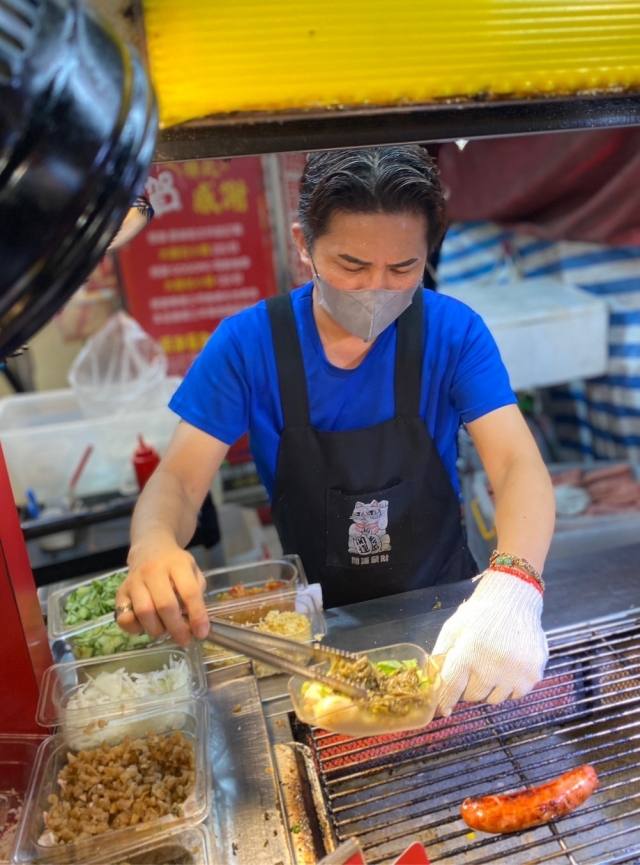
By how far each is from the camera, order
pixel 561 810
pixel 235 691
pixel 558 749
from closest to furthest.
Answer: pixel 561 810, pixel 558 749, pixel 235 691

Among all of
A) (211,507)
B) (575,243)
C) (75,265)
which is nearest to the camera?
(75,265)

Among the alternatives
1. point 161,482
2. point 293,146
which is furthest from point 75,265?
point 161,482

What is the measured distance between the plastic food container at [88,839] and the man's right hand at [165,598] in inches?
11.0

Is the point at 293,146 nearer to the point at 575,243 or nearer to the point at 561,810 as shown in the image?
the point at 561,810

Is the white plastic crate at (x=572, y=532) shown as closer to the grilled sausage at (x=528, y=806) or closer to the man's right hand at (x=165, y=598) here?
Result: the grilled sausage at (x=528, y=806)

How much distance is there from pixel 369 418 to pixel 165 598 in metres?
1.01

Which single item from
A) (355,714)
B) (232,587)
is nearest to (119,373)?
(232,587)

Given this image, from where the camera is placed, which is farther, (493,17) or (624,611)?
(624,611)

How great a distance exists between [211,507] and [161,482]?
146 centimetres

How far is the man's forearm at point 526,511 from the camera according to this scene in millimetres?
1783

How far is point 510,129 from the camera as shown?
1170 mm

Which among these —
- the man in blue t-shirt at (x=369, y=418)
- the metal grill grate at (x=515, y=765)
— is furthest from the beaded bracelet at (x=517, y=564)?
the metal grill grate at (x=515, y=765)

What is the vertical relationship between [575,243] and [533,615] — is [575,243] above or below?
above

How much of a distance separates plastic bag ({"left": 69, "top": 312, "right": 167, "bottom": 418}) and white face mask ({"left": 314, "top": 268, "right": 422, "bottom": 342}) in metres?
2.48
